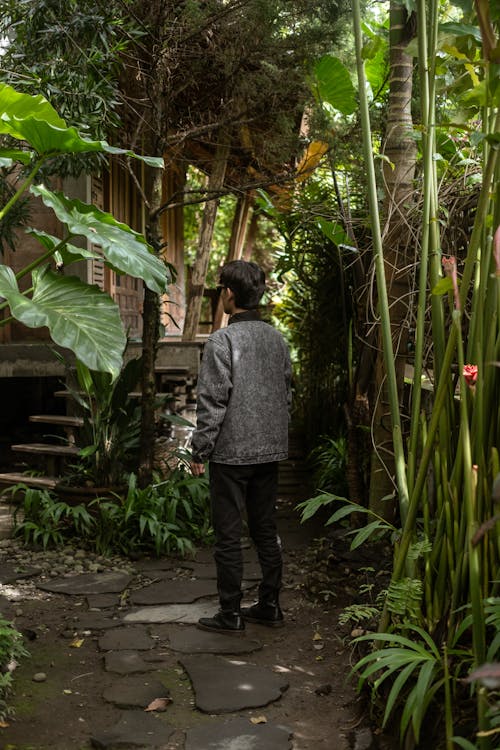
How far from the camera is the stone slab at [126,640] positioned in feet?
12.7

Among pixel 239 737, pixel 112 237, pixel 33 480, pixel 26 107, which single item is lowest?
pixel 239 737

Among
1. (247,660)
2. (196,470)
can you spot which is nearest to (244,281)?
(247,660)

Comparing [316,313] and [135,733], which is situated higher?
[316,313]

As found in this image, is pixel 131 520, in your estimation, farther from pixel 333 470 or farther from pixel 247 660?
pixel 247 660

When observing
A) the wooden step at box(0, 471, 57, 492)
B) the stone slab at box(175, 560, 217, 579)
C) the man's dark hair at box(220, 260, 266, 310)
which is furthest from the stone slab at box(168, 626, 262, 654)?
the wooden step at box(0, 471, 57, 492)

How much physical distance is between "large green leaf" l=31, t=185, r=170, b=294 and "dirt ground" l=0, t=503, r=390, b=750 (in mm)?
1641

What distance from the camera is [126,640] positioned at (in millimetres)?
3949

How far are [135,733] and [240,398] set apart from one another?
1551 millimetres

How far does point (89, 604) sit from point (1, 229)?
2737mm

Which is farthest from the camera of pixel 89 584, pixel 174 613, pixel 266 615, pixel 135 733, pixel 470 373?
pixel 89 584

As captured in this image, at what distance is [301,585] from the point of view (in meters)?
4.75

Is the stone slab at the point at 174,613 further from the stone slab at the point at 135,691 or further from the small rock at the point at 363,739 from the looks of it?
the small rock at the point at 363,739

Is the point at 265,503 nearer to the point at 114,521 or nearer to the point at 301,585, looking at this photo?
the point at 301,585

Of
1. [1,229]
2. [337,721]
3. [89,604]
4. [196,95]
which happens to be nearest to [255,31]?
[196,95]
